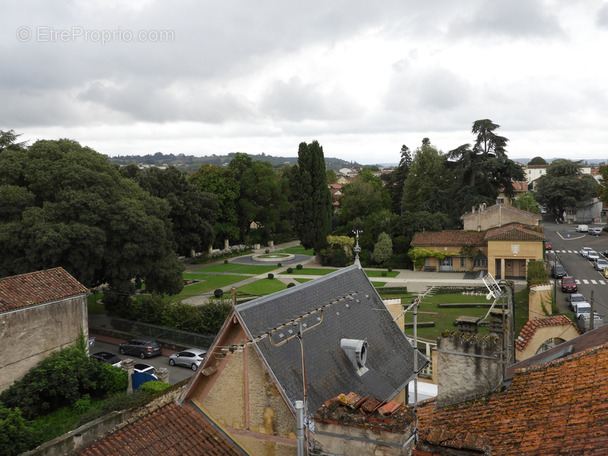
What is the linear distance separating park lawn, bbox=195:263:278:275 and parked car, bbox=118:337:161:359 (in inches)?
1023

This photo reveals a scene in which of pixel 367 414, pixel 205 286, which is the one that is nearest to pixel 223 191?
pixel 205 286

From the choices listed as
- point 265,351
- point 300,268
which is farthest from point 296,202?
point 265,351

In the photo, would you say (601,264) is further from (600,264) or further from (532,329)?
(532,329)

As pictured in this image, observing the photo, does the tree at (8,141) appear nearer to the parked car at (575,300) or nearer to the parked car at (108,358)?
the parked car at (108,358)

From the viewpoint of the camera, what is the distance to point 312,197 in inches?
2308

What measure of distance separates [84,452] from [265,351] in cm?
423

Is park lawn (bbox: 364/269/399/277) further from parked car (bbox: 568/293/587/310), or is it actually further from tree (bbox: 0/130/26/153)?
tree (bbox: 0/130/26/153)

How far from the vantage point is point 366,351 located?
14125mm

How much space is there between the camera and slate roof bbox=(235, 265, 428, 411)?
11586mm

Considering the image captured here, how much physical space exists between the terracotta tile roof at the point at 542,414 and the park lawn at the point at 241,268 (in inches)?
1832

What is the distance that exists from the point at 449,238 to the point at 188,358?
116 feet

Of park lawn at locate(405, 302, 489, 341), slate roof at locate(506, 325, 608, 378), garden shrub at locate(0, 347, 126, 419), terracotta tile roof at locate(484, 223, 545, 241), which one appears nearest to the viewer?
slate roof at locate(506, 325, 608, 378)

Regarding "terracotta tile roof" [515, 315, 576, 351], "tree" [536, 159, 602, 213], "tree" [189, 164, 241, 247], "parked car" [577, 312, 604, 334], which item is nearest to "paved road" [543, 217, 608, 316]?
"parked car" [577, 312, 604, 334]

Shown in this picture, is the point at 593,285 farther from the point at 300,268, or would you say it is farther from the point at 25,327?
the point at 25,327
